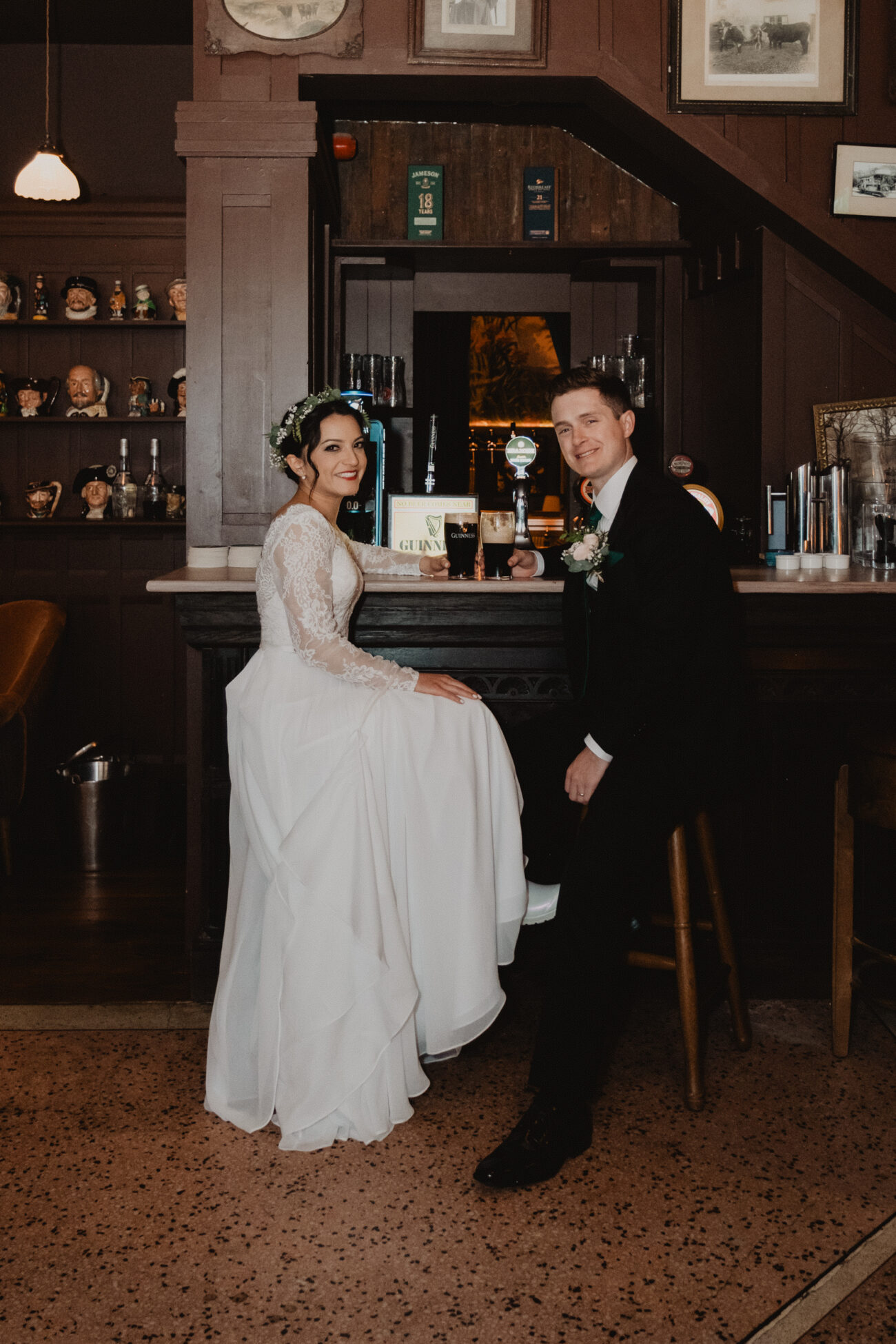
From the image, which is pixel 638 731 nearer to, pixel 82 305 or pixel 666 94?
pixel 666 94

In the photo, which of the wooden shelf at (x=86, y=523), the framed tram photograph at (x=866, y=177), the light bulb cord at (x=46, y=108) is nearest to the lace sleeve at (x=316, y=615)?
the framed tram photograph at (x=866, y=177)

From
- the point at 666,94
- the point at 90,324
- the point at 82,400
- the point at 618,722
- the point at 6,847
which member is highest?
the point at 666,94

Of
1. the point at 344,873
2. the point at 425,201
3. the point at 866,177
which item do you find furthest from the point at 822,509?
the point at 425,201

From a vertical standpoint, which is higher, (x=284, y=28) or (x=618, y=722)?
(x=284, y=28)

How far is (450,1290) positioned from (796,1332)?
55cm

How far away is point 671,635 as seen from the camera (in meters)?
2.33

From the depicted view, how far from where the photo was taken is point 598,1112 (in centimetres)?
242

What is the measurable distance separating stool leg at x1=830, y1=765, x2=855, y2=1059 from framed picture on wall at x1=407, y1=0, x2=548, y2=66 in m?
2.58

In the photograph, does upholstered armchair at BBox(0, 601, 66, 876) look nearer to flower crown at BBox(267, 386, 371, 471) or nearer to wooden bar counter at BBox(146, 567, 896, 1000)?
wooden bar counter at BBox(146, 567, 896, 1000)

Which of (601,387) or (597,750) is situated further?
→ (601,387)

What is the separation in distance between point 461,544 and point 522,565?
0.18 m

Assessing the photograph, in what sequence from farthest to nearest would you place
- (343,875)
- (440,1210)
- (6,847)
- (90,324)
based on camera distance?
(90,324) < (6,847) < (343,875) < (440,1210)

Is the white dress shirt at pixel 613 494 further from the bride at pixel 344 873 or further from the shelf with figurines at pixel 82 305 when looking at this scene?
the shelf with figurines at pixel 82 305

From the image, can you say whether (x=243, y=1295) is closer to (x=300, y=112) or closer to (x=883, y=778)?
(x=883, y=778)
